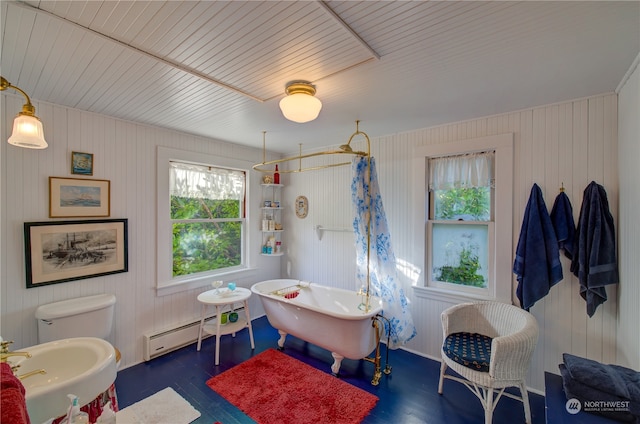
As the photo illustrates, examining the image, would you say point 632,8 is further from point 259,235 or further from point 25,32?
point 259,235

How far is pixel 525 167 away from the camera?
242cm

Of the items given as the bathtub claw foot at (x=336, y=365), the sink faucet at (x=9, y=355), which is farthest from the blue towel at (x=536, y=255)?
the sink faucet at (x=9, y=355)

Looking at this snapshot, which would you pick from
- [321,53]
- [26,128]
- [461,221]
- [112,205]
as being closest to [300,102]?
[321,53]

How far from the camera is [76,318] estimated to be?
2.24 m

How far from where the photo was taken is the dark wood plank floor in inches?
83.0

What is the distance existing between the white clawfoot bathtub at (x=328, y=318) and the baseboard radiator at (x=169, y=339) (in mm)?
836

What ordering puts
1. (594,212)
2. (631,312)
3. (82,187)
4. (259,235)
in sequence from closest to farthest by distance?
(631,312) → (594,212) → (82,187) → (259,235)

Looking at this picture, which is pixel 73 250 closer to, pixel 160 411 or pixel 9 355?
pixel 9 355

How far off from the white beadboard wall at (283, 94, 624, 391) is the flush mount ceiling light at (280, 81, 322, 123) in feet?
3.67

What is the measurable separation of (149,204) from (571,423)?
11.8ft

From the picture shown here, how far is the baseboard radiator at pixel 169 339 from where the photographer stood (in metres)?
2.83

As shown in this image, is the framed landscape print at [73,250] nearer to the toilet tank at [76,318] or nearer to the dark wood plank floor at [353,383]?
the toilet tank at [76,318]

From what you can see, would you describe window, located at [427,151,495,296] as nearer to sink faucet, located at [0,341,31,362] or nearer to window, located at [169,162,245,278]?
window, located at [169,162,245,278]

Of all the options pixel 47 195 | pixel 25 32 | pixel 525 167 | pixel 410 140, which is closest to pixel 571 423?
pixel 525 167
